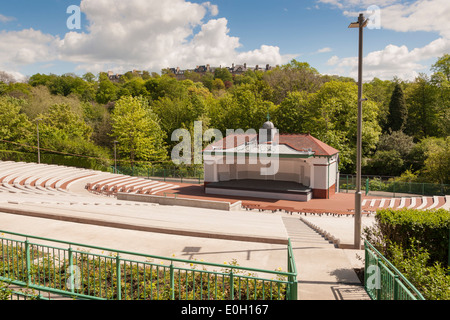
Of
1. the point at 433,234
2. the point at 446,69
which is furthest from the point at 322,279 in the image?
the point at 446,69

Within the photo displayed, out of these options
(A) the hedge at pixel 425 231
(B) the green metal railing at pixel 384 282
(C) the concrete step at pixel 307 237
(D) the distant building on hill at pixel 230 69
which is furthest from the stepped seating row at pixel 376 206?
(D) the distant building on hill at pixel 230 69

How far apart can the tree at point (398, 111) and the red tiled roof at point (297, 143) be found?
30.1 meters

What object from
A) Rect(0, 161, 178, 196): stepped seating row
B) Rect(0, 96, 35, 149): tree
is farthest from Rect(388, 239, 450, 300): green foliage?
Rect(0, 96, 35, 149): tree

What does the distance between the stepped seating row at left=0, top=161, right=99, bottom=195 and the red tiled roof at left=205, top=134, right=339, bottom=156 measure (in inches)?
562

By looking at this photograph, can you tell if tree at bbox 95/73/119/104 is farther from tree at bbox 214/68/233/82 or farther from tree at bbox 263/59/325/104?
tree at bbox 214/68/233/82

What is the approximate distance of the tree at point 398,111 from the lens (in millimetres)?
57062

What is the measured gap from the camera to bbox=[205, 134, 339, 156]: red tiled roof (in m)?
30.7

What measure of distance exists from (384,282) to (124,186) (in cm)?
2957

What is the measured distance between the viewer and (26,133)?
49500mm

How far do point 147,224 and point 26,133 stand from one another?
44.3m

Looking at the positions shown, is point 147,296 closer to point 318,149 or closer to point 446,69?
point 318,149

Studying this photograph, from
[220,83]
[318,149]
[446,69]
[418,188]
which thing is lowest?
[418,188]

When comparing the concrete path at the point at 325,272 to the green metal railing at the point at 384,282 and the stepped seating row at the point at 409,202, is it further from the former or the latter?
the stepped seating row at the point at 409,202

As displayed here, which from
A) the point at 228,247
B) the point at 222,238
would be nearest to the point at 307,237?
the point at 222,238
